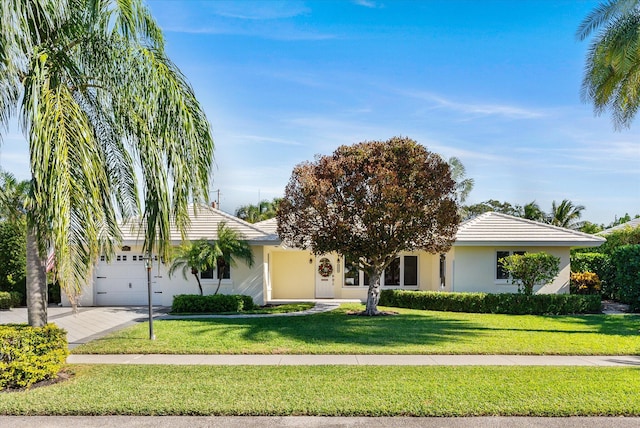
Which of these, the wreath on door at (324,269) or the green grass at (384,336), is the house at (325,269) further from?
the green grass at (384,336)

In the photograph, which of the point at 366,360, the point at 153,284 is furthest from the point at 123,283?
the point at 366,360

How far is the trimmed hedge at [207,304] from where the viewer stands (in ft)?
54.9

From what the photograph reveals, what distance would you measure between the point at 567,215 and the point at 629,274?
26.2 m

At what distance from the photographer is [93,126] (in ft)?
28.0

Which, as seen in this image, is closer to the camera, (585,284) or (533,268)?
(533,268)

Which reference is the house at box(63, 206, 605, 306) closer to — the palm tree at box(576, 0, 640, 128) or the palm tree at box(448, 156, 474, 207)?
the palm tree at box(576, 0, 640, 128)

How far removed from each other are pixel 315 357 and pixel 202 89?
5913mm

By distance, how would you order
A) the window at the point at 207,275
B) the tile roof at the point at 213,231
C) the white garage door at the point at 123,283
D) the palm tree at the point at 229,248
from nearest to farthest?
the palm tree at the point at 229,248
the tile roof at the point at 213,231
the window at the point at 207,275
the white garage door at the point at 123,283

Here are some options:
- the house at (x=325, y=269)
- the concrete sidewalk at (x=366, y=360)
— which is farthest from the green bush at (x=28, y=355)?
the house at (x=325, y=269)

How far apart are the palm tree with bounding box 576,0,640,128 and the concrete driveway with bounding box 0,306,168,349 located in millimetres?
16153

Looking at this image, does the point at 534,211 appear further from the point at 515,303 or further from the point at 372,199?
the point at 372,199

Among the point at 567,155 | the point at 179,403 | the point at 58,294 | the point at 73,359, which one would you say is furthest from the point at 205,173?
the point at 567,155

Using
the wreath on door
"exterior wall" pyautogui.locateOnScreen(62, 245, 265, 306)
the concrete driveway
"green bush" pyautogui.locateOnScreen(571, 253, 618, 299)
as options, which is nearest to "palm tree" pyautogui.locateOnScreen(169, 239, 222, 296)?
"exterior wall" pyautogui.locateOnScreen(62, 245, 265, 306)

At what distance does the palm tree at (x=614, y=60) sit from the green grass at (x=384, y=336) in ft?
23.1
